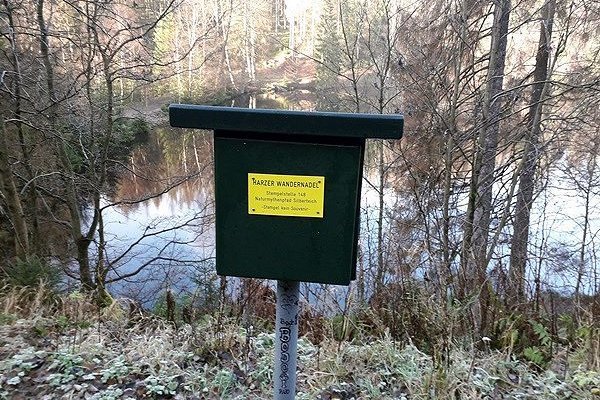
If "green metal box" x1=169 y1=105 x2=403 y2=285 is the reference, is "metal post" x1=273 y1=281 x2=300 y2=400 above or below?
below

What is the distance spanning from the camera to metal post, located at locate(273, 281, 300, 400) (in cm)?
151

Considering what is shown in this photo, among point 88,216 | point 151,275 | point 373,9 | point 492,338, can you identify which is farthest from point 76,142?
point 492,338

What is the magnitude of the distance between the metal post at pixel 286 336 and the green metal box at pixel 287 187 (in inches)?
4.1

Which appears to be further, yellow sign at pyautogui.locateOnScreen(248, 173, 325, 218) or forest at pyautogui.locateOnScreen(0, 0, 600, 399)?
forest at pyautogui.locateOnScreen(0, 0, 600, 399)

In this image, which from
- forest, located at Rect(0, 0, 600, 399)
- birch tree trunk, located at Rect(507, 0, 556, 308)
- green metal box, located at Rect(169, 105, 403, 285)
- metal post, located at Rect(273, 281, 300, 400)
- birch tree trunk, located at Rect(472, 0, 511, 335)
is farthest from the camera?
birch tree trunk, located at Rect(472, 0, 511, 335)

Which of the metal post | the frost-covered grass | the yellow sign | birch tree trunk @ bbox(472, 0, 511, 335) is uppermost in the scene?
birch tree trunk @ bbox(472, 0, 511, 335)

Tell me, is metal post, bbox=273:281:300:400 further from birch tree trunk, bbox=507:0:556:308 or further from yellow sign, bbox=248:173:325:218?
birch tree trunk, bbox=507:0:556:308

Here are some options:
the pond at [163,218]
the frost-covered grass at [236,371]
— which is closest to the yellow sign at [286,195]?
the frost-covered grass at [236,371]

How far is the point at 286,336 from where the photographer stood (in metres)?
1.54

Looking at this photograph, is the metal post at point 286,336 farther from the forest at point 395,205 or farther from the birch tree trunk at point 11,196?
the birch tree trunk at point 11,196

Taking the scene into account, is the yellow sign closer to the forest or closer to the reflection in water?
the forest

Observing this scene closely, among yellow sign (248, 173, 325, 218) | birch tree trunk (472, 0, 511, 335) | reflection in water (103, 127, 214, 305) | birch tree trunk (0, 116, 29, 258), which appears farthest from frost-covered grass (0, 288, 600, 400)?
birch tree trunk (472, 0, 511, 335)

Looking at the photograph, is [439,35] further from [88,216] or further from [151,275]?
[88,216]

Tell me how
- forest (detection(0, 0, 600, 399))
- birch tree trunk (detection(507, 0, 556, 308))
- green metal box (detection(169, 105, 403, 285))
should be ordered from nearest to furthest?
green metal box (detection(169, 105, 403, 285)) → forest (detection(0, 0, 600, 399)) → birch tree trunk (detection(507, 0, 556, 308))
